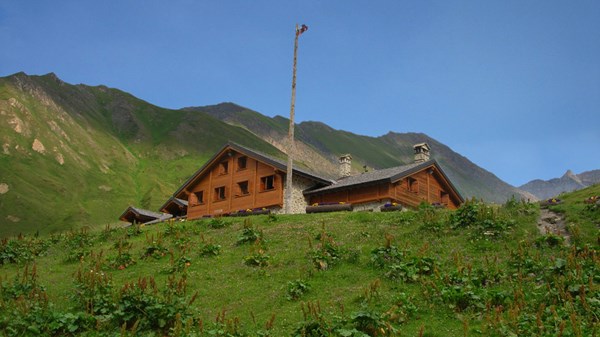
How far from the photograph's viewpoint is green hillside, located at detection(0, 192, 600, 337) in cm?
1480

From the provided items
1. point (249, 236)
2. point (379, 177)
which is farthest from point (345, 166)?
point (249, 236)

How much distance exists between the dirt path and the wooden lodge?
18.2m

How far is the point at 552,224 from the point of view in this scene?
76.7ft

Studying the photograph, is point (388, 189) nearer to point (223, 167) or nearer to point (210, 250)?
point (223, 167)

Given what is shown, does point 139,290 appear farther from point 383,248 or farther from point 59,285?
point 383,248

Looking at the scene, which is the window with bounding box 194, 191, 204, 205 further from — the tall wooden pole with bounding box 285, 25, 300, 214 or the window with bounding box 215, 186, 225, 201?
the tall wooden pole with bounding box 285, 25, 300, 214

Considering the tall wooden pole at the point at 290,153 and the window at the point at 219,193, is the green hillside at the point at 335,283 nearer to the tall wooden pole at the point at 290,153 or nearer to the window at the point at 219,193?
the tall wooden pole at the point at 290,153

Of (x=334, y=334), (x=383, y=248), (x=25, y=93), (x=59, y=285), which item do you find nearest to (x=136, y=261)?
(x=59, y=285)

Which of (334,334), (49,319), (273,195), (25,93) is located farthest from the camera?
(25,93)

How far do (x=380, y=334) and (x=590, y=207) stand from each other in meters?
14.0

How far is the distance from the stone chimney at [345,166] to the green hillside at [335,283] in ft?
91.2

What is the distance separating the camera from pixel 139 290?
53.9ft

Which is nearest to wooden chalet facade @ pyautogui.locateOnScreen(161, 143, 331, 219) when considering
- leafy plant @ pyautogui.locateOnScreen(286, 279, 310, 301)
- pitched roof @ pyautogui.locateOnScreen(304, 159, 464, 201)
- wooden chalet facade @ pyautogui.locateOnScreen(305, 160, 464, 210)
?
pitched roof @ pyautogui.locateOnScreen(304, 159, 464, 201)

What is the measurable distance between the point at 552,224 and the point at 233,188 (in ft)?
114
